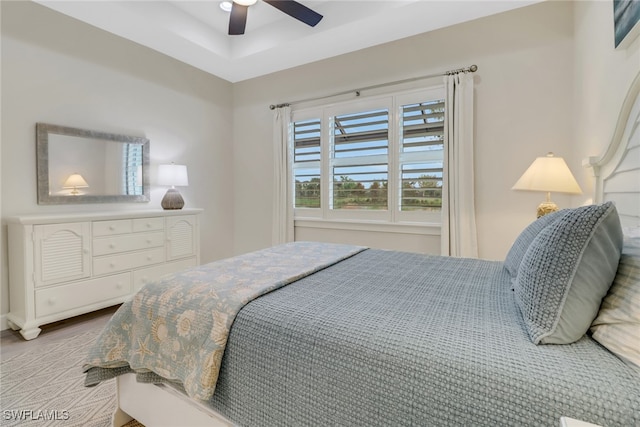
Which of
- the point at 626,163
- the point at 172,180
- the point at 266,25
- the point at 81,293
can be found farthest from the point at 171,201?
the point at 626,163

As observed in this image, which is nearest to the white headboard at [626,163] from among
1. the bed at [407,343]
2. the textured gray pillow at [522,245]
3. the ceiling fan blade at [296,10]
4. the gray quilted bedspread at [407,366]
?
the bed at [407,343]

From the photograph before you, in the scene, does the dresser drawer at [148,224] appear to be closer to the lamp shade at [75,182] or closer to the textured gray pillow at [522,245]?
the lamp shade at [75,182]

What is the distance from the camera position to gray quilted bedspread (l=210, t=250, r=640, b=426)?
655mm

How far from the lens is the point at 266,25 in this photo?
130 inches

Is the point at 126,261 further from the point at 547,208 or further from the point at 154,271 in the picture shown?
the point at 547,208

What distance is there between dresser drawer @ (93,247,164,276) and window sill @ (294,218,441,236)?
160 cm

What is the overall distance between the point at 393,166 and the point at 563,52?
1630mm

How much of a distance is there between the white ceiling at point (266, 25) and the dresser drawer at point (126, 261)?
2.13m

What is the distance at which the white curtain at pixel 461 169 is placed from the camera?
2816 millimetres

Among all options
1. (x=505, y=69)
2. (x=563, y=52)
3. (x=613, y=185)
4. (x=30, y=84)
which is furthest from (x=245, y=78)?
(x=613, y=185)

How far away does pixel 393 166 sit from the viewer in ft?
10.6

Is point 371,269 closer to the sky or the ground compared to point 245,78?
closer to the ground

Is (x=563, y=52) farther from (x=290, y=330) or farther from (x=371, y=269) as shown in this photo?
(x=290, y=330)

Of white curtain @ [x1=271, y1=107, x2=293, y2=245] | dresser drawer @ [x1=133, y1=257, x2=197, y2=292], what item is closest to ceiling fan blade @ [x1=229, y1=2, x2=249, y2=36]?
white curtain @ [x1=271, y1=107, x2=293, y2=245]
